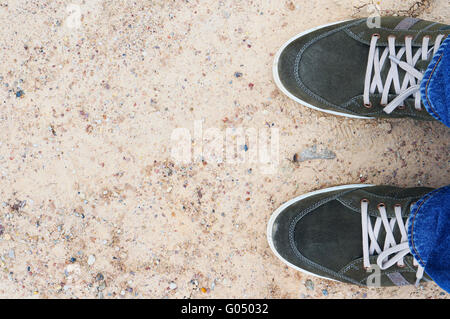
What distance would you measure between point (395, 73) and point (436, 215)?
0.65 m

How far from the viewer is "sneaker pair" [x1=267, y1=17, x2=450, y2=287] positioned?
151 cm

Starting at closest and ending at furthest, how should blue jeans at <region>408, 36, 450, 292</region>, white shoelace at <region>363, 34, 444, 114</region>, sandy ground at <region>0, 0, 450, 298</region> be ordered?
1. blue jeans at <region>408, 36, 450, 292</region>
2. white shoelace at <region>363, 34, 444, 114</region>
3. sandy ground at <region>0, 0, 450, 298</region>

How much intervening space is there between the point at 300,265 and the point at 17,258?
146cm

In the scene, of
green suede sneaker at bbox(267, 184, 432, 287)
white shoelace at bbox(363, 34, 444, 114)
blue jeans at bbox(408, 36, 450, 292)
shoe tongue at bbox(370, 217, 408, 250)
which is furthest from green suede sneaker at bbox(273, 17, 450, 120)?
shoe tongue at bbox(370, 217, 408, 250)

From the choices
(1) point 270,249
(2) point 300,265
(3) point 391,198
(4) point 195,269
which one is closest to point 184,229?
(4) point 195,269

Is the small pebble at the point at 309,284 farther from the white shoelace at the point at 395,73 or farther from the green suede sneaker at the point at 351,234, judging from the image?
the white shoelace at the point at 395,73

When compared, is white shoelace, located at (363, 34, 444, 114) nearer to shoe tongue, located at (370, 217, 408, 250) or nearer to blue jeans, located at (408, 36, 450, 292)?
blue jeans, located at (408, 36, 450, 292)

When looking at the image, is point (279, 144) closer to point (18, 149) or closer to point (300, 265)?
point (300, 265)

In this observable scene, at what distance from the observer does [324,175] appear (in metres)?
1.66

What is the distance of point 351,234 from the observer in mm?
1553

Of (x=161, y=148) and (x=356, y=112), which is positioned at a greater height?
(x=356, y=112)

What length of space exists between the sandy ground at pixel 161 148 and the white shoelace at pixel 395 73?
0.17 meters

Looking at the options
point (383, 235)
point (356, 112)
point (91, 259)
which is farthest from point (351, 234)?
point (91, 259)

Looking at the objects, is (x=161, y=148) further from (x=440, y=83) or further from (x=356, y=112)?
(x=440, y=83)
